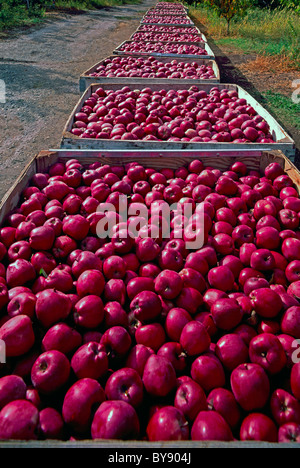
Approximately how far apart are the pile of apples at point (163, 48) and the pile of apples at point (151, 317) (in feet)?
25.6

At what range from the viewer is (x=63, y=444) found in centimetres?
116

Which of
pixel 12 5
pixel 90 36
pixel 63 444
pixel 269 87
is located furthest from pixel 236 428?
pixel 12 5

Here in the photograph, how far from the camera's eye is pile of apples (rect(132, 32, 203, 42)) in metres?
11.8

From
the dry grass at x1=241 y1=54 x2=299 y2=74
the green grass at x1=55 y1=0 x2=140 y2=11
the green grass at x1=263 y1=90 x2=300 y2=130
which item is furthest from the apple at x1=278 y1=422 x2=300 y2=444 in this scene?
the green grass at x1=55 y1=0 x2=140 y2=11

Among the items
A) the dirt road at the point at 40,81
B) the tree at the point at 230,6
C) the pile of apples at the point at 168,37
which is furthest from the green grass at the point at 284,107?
the tree at the point at 230,6

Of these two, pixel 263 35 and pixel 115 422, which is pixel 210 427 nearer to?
pixel 115 422

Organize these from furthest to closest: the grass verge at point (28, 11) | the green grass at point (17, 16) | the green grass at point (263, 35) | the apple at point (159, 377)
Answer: the grass verge at point (28, 11) < the green grass at point (17, 16) < the green grass at point (263, 35) < the apple at point (159, 377)

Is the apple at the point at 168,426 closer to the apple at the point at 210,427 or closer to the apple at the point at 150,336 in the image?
the apple at the point at 210,427

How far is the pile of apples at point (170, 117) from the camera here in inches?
174

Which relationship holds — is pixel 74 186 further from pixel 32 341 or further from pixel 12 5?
Result: pixel 12 5

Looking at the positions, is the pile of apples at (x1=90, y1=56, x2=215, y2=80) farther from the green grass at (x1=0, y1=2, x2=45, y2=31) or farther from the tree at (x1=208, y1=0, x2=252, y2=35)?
the green grass at (x1=0, y1=2, x2=45, y2=31)

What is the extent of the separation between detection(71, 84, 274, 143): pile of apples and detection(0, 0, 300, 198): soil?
161cm

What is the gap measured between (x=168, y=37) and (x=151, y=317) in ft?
41.9

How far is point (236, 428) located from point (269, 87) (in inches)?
437
